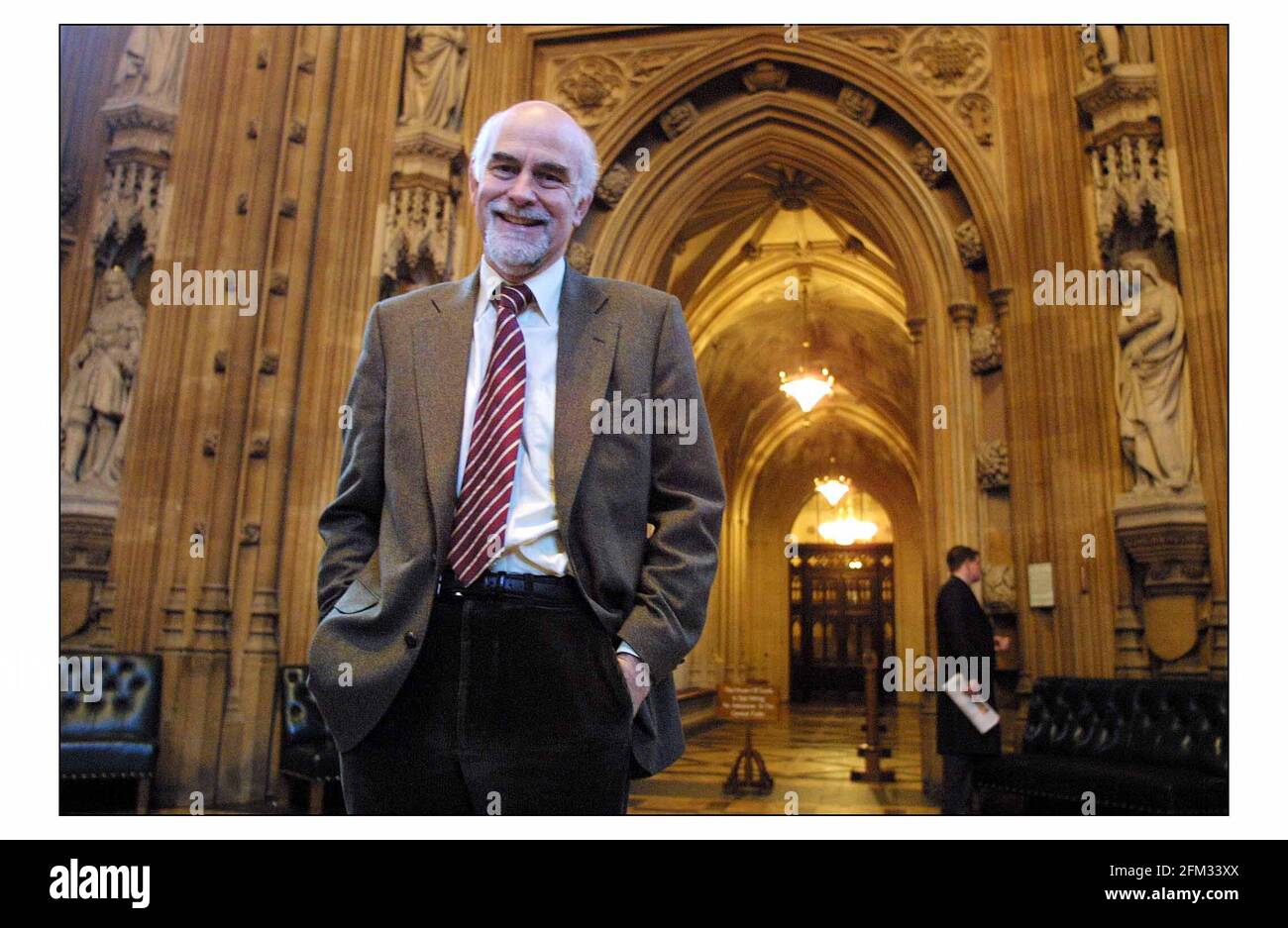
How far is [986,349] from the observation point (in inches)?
278

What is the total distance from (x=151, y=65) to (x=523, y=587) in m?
6.92

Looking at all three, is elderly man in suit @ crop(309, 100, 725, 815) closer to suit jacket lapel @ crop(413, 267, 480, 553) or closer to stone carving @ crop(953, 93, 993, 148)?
suit jacket lapel @ crop(413, 267, 480, 553)

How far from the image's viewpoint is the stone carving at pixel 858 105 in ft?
26.1

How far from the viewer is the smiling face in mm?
1593

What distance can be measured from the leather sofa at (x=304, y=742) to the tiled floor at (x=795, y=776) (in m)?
1.85

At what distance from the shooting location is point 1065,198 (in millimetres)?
6496

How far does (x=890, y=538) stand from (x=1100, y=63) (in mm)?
18946

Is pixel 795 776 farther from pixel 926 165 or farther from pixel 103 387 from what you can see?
pixel 103 387

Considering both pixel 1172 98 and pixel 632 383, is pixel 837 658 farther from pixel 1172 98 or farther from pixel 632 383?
pixel 632 383

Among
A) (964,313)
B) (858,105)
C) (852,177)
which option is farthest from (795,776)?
(858,105)

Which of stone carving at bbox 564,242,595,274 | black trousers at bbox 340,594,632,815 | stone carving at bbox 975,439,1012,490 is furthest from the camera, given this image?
stone carving at bbox 564,242,595,274

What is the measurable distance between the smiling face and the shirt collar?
4 centimetres
